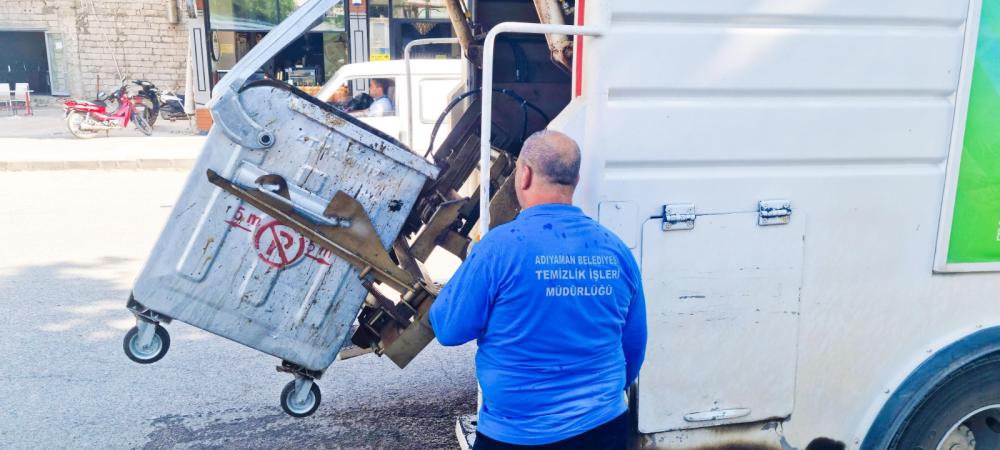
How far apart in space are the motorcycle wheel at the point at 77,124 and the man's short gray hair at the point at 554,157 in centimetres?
1493

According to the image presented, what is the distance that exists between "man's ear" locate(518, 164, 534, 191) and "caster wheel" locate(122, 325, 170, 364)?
4.83 feet

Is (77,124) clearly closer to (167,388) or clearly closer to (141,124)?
(141,124)

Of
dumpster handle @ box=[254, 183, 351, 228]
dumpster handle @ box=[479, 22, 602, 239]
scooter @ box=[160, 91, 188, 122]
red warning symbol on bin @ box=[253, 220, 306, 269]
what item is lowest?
scooter @ box=[160, 91, 188, 122]

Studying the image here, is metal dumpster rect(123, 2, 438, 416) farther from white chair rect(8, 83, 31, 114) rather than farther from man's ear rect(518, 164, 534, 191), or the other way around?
white chair rect(8, 83, 31, 114)

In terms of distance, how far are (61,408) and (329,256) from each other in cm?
257

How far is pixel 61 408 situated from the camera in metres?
4.33

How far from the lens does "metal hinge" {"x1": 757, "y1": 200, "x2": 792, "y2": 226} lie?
101 inches

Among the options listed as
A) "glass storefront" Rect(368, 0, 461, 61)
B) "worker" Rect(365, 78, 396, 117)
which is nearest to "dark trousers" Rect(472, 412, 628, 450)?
"worker" Rect(365, 78, 396, 117)

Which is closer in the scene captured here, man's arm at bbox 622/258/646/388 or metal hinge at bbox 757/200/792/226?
man's arm at bbox 622/258/646/388

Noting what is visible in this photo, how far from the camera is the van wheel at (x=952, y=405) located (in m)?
2.84

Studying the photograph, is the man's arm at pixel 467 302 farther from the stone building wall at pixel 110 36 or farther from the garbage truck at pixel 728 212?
the stone building wall at pixel 110 36

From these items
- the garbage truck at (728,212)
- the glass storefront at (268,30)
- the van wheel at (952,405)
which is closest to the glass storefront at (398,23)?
the glass storefront at (268,30)

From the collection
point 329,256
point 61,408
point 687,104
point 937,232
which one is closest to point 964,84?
point 937,232

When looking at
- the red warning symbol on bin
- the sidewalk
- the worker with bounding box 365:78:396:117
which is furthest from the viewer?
the sidewalk
